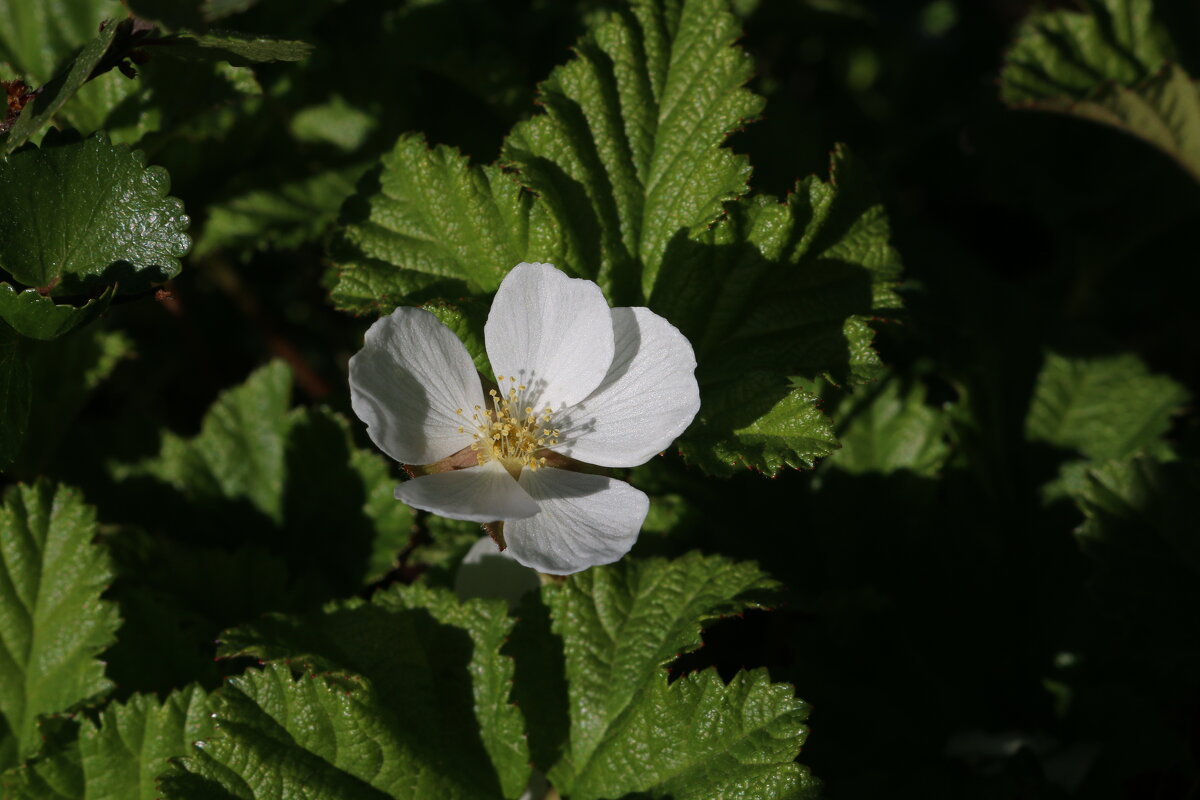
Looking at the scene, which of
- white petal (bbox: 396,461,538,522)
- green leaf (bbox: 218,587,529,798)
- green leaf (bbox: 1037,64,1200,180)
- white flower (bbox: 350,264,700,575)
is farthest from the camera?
green leaf (bbox: 1037,64,1200,180)

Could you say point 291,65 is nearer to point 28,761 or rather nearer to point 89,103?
point 89,103

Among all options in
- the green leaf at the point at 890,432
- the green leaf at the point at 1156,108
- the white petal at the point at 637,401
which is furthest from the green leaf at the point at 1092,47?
the white petal at the point at 637,401

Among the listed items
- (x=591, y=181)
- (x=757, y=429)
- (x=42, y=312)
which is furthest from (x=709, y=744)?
(x=42, y=312)

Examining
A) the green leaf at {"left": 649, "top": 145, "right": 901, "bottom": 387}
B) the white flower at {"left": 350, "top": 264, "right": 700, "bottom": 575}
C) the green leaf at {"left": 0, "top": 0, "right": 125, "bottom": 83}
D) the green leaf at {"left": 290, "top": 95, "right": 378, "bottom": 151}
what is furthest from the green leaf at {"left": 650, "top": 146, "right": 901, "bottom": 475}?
the green leaf at {"left": 0, "top": 0, "right": 125, "bottom": 83}

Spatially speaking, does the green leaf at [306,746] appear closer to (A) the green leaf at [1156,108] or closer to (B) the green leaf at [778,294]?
(B) the green leaf at [778,294]

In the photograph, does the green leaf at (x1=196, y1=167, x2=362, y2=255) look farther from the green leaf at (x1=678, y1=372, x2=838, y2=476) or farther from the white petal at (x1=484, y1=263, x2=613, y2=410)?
the green leaf at (x1=678, y1=372, x2=838, y2=476)

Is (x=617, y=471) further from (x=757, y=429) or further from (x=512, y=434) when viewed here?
(x=757, y=429)
